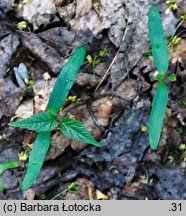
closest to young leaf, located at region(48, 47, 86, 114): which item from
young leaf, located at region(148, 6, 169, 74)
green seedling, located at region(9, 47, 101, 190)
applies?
green seedling, located at region(9, 47, 101, 190)

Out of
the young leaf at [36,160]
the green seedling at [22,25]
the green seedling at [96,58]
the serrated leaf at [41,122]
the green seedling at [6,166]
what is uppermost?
the green seedling at [22,25]

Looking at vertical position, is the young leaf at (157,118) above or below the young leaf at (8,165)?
above

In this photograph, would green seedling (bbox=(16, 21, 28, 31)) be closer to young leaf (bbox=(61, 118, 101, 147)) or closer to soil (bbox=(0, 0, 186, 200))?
soil (bbox=(0, 0, 186, 200))

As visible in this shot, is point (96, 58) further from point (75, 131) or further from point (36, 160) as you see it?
point (36, 160)

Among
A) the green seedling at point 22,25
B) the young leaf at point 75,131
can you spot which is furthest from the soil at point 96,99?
the young leaf at point 75,131

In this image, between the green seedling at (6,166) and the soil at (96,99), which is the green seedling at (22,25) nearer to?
the soil at (96,99)

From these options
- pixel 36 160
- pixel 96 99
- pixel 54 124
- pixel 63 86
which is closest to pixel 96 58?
pixel 96 99
